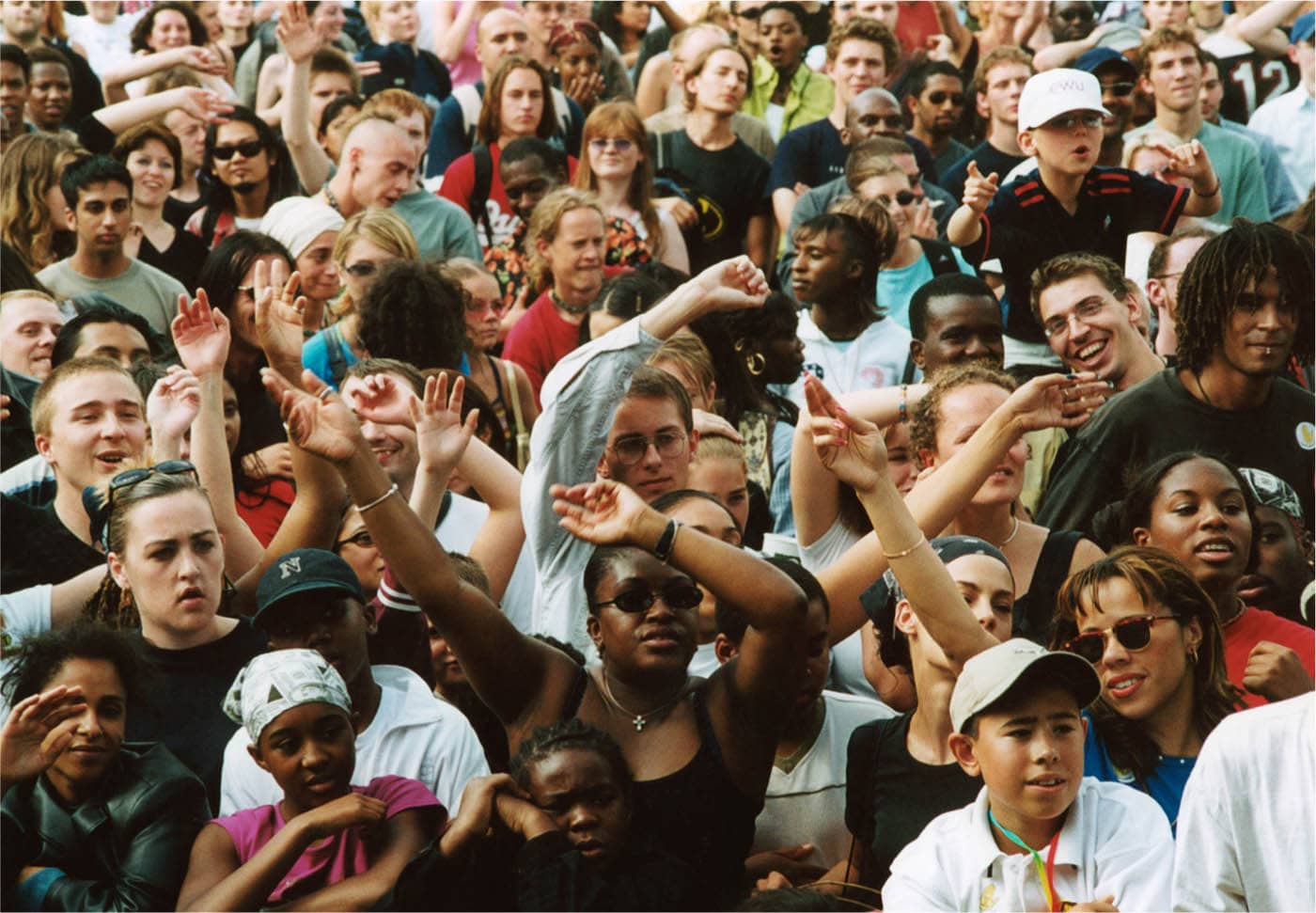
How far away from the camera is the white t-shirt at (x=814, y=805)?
4.77 meters

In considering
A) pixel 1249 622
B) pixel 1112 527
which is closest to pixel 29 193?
pixel 1112 527

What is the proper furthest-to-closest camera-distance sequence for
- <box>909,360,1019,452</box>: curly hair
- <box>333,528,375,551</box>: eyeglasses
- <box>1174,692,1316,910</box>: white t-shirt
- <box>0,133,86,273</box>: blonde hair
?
<box>0,133,86,273</box>: blonde hair
<box>909,360,1019,452</box>: curly hair
<box>333,528,375,551</box>: eyeglasses
<box>1174,692,1316,910</box>: white t-shirt

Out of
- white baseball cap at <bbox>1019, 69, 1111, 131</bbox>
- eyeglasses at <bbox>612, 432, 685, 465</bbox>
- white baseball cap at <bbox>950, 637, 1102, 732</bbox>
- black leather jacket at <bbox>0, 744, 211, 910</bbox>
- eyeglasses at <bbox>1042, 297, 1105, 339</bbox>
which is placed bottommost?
black leather jacket at <bbox>0, 744, 211, 910</bbox>

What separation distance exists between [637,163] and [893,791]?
4567mm

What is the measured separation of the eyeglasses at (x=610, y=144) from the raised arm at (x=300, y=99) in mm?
1447

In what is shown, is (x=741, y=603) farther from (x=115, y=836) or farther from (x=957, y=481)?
(x=115, y=836)

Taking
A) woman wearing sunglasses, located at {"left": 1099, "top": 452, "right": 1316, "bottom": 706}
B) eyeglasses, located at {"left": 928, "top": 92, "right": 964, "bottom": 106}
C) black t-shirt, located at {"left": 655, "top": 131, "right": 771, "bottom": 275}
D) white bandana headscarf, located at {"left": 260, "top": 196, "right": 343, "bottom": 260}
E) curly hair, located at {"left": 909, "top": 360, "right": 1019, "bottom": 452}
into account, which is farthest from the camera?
eyeglasses, located at {"left": 928, "top": 92, "right": 964, "bottom": 106}

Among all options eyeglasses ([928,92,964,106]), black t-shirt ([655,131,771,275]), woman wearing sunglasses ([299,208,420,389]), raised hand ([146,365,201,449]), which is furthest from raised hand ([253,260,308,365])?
eyeglasses ([928,92,964,106])

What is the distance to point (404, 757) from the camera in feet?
15.8

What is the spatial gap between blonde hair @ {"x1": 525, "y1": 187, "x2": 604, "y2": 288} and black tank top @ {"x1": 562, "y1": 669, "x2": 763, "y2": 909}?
3.51 meters

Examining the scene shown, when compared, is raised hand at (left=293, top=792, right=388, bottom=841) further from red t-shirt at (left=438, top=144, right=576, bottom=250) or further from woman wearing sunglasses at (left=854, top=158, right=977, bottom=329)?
red t-shirt at (left=438, top=144, right=576, bottom=250)

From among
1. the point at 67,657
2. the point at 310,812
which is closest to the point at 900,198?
the point at 67,657

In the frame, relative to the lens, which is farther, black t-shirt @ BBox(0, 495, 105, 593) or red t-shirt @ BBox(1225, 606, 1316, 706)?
black t-shirt @ BBox(0, 495, 105, 593)

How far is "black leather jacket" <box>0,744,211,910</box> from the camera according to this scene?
14.9 feet
